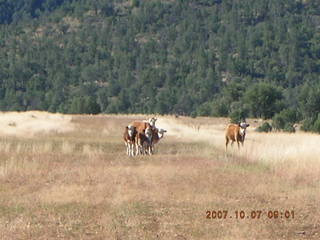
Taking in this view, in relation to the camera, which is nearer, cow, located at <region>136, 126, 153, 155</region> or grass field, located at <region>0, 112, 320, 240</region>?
grass field, located at <region>0, 112, 320, 240</region>

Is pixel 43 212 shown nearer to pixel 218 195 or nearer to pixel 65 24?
pixel 218 195

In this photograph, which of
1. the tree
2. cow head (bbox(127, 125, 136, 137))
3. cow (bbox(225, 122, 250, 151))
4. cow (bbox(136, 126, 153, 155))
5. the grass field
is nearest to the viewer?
the grass field

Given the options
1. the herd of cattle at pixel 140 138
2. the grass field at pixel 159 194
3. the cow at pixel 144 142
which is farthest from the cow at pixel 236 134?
the cow at pixel 144 142

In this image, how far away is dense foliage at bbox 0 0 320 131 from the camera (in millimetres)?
123562

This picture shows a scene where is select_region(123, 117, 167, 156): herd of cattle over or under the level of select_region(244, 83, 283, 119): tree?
under

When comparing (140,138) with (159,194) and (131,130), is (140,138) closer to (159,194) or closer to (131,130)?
(131,130)

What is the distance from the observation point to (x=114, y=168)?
933 inches

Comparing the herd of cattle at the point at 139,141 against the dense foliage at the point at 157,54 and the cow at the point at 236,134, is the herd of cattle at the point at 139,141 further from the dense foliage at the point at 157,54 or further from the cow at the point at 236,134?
the dense foliage at the point at 157,54
